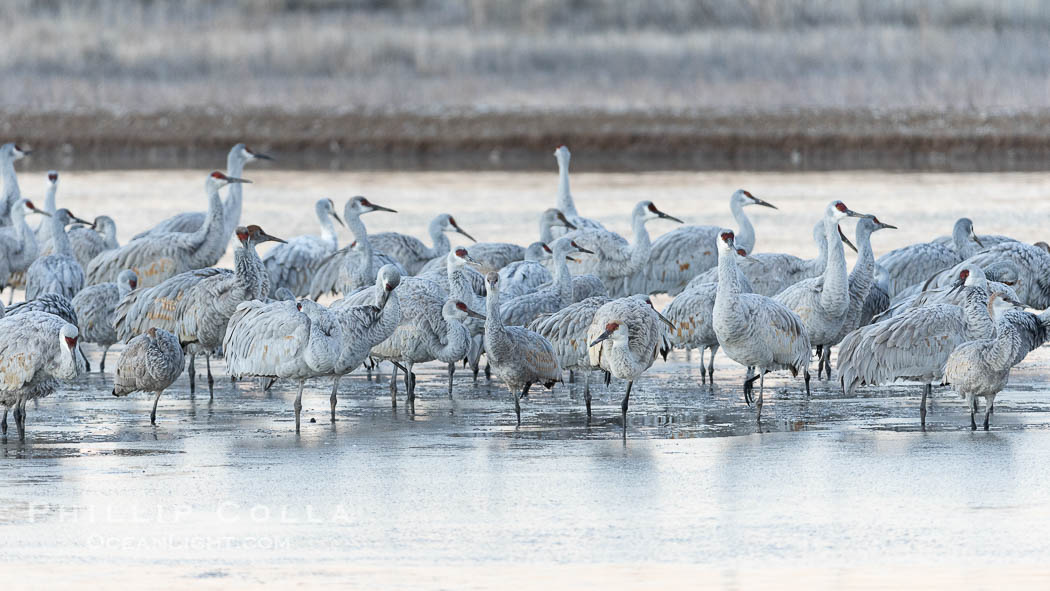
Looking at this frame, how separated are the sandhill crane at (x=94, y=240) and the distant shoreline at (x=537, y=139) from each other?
23.2 m

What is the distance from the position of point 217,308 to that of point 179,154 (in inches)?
1428

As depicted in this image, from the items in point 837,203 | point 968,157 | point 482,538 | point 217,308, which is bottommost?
point 482,538

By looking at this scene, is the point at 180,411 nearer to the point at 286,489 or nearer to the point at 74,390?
the point at 74,390

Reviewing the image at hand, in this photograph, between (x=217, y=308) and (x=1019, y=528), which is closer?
(x=1019, y=528)

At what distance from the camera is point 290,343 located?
1155cm

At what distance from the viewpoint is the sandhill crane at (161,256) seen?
16.0 m

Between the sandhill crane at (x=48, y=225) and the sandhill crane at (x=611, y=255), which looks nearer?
the sandhill crane at (x=611, y=255)

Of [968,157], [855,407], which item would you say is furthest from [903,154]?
[855,407]

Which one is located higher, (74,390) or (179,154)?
(179,154)

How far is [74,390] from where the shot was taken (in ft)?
43.8

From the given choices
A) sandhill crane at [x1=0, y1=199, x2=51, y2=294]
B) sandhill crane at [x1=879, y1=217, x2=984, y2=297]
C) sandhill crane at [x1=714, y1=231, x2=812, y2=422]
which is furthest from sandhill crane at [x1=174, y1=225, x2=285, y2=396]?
sandhill crane at [x1=879, y1=217, x2=984, y2=297]

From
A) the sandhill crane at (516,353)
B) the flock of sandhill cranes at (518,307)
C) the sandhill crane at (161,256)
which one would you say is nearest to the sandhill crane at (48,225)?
the flock of sandhill cranes at (518,307)

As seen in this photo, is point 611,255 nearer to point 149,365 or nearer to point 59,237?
point 59,237

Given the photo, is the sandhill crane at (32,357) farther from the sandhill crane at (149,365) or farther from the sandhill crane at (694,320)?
the sandhill crane at (694,320)
